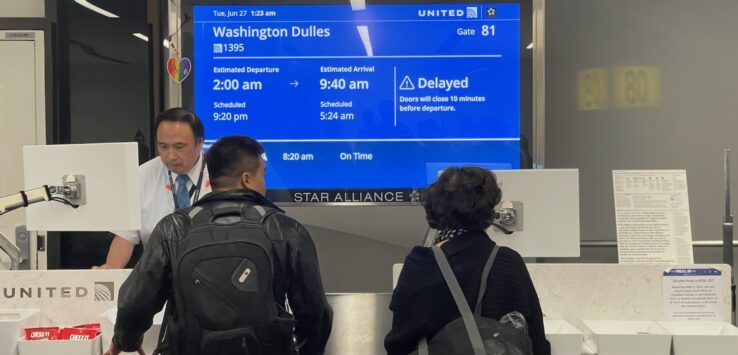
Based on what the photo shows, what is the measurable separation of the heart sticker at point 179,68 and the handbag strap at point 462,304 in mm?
2025

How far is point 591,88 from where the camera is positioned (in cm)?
370

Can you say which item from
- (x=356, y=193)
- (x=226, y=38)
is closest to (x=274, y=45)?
(x=226, y=38)

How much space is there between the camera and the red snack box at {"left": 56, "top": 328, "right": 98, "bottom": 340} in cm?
219

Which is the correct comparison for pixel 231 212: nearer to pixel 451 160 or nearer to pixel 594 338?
pixel 594 338

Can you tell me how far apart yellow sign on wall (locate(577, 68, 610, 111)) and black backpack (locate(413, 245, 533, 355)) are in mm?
2175

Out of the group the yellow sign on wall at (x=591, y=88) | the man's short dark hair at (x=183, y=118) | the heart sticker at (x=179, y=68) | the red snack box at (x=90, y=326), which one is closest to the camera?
the red snack box at (x=90, y=326)

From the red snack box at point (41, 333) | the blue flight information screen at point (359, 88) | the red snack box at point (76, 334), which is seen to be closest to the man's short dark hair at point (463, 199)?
the red snack box at point (76, 334)

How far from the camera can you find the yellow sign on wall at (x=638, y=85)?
370 cm

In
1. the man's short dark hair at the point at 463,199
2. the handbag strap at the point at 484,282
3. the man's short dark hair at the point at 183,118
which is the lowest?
the handbag strap at the point at 484,282

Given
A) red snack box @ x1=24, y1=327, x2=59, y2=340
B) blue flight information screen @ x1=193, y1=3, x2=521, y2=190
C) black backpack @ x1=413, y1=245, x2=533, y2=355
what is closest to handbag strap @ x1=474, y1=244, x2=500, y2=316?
black backpack @ x1=413, y1=245, x2=533, y2=355

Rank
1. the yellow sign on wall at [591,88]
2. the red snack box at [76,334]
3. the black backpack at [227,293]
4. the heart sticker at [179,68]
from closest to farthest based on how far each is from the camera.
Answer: the black backpack at [227,293] → the red snack box at [76,334] → the heart sticker at [179,68] → the yellow sign on wall at [591,88]

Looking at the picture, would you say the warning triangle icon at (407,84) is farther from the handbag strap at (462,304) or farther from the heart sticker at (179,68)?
the handbag strap at (462,304)

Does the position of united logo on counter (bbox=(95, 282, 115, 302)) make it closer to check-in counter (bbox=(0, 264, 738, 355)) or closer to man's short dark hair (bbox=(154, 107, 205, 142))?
check-in counter (bbox=(0, 264, 738, 355))

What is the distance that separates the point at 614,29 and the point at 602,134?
1.79 ft
